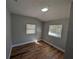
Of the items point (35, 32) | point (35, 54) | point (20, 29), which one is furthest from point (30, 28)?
point (35, 54)

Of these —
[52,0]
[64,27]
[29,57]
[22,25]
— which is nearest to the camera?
[52,0]

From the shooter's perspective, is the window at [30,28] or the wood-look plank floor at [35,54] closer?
the wood-look plank floor at [35,54]

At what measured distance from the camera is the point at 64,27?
339cm

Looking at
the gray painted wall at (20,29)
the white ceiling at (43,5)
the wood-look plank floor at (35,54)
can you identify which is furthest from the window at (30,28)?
the white ceiling at (43,5)

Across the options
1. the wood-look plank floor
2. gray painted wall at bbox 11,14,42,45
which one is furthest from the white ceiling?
the wood-look plank floor

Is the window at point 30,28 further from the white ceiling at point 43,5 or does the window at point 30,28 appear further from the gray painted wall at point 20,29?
the white ceiling at point 43,5

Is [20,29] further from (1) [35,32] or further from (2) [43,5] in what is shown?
(2) [43,5]

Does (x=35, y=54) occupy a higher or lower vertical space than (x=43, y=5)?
lower

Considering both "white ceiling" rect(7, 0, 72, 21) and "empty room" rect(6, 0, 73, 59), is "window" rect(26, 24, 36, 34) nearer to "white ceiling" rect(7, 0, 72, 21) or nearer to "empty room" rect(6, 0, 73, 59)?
"empty room" rect(6, 0, 73, 59)

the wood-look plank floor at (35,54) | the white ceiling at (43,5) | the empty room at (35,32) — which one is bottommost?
the wood-look plank floor at (35,54)
